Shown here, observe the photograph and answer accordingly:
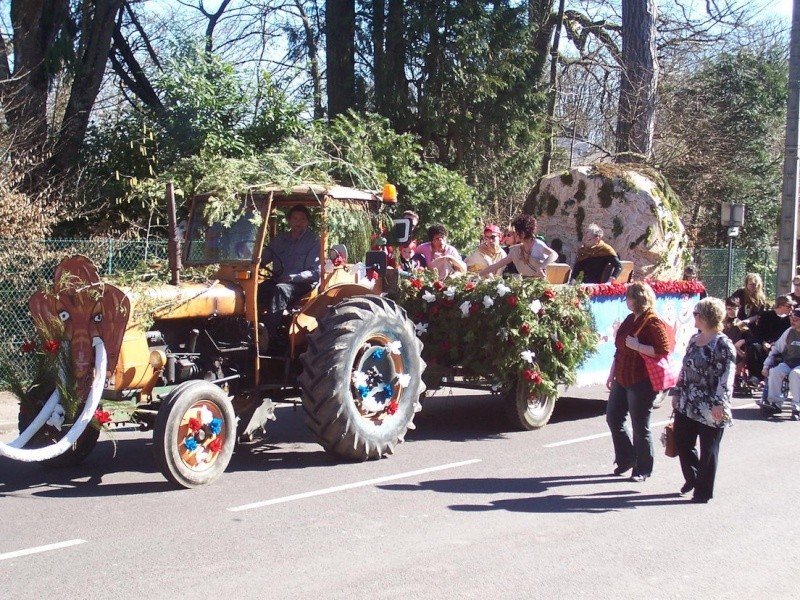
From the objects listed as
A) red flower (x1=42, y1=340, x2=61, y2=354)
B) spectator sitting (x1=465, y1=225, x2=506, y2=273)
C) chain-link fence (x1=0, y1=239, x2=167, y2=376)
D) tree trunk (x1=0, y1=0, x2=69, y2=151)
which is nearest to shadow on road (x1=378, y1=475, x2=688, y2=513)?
red flower (x1=42, y1=340, x2=61, y2=354)

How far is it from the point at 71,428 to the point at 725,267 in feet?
69.0

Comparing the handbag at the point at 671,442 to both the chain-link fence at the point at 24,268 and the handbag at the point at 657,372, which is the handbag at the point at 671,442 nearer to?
the handbag at the point at 657,372

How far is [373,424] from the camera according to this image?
8.38 m

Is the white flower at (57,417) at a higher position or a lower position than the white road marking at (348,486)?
higher

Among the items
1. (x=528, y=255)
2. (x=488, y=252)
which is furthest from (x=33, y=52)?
(x=528, y=255)

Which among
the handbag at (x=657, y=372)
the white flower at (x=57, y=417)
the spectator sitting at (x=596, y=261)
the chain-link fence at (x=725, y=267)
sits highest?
the chain-link fence at (x=725, y=267)

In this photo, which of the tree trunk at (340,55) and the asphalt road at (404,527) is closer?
the asphalt road at (404,527)

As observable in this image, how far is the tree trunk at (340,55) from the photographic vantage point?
60.9 feet

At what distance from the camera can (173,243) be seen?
772 cm

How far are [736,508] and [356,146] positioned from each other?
29.3 ft

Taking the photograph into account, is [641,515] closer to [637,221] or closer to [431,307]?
[431,307]

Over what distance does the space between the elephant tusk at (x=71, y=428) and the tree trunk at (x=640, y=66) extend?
16.1 m

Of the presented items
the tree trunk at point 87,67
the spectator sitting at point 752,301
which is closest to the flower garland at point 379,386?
the spectator sitting at point 752,301

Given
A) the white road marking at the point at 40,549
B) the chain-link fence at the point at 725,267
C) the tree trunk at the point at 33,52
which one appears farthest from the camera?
the chain-link fence at the point at 725,267
